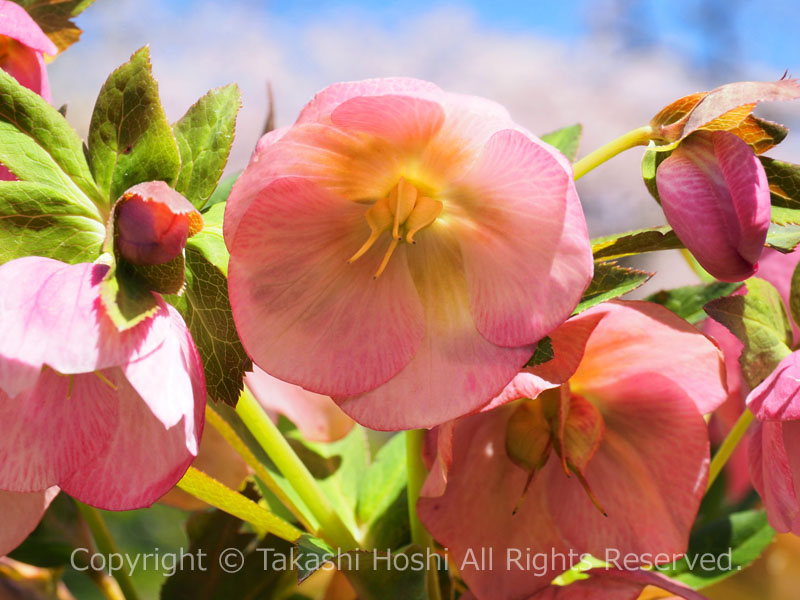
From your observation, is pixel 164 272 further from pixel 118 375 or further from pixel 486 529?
pixel 486 529

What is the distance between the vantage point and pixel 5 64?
29 centimetres

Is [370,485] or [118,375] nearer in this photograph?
[118,375]

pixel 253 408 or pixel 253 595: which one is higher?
pixel 253 408

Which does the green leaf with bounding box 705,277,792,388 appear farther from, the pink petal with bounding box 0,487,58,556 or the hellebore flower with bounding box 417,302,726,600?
the pink petal with bounding box 0,487,58,556

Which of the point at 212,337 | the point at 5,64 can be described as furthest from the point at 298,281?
the point at 5,64

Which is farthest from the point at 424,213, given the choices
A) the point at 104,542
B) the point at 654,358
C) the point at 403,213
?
the point at 104,542

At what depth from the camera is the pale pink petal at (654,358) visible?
0.28 metres

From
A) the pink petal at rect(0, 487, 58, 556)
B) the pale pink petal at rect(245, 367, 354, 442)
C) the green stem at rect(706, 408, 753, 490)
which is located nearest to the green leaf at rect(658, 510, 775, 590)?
the green stem at rect(706, 408, 753, 490)

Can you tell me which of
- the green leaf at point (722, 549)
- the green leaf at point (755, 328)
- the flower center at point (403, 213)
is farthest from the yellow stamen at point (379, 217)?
the green leaf at point (722, 549)

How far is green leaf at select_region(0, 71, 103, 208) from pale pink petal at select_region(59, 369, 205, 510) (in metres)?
0.07

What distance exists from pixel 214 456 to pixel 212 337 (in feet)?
0.53

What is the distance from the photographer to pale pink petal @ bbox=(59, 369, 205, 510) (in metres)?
0.22

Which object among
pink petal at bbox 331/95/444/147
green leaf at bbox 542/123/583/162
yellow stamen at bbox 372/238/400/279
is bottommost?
green leaf at bbox 542/123/583/162

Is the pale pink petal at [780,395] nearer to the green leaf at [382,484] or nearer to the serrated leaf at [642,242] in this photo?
the serrated leaf at [642,242]
